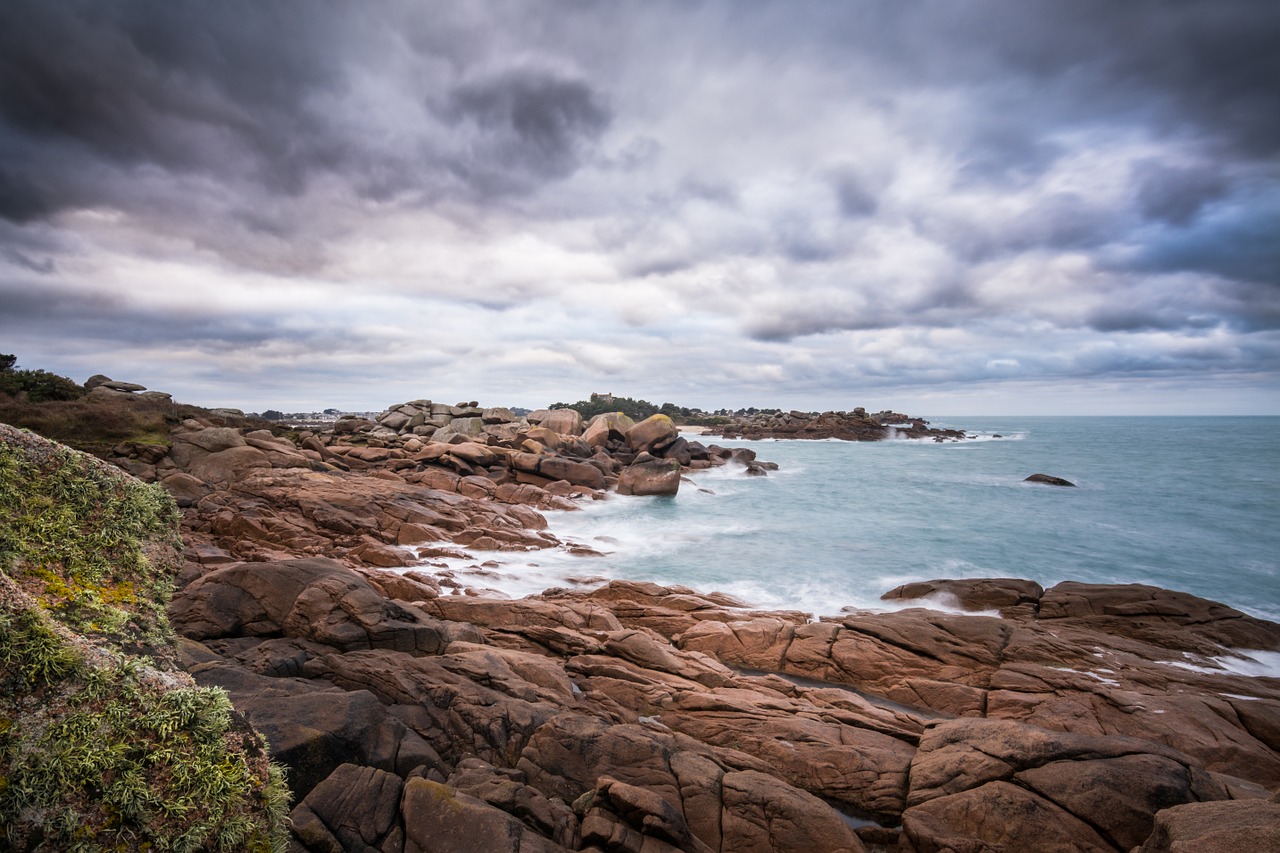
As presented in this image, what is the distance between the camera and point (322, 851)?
4.29m

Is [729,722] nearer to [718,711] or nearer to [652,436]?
[718,711]

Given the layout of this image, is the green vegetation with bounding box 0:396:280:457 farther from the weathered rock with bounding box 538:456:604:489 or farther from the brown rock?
the brown rock

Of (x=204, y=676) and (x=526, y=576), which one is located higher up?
(x=204, y=676)

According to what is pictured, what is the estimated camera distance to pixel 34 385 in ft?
94.2

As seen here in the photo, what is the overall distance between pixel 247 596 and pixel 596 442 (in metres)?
38.2

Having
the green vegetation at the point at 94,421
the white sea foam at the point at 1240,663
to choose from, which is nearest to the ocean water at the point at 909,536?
the white sea foam at the point at 1240,663

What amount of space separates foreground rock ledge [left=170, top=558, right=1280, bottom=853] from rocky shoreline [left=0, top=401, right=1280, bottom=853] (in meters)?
0.04

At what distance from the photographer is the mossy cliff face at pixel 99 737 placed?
2.60 meters

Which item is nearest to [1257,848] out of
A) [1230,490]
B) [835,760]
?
[835,760]

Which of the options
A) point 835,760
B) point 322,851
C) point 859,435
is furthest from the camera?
point 859,435

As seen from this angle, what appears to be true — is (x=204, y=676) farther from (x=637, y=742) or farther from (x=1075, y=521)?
(x=1075, y=521)

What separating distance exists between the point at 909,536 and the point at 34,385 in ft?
155

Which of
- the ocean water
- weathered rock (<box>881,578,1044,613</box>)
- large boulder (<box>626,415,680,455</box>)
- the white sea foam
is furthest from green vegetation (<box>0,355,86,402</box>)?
the white sea foam

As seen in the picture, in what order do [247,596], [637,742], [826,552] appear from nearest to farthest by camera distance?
[637,742]
[247,596]
[826,552]
